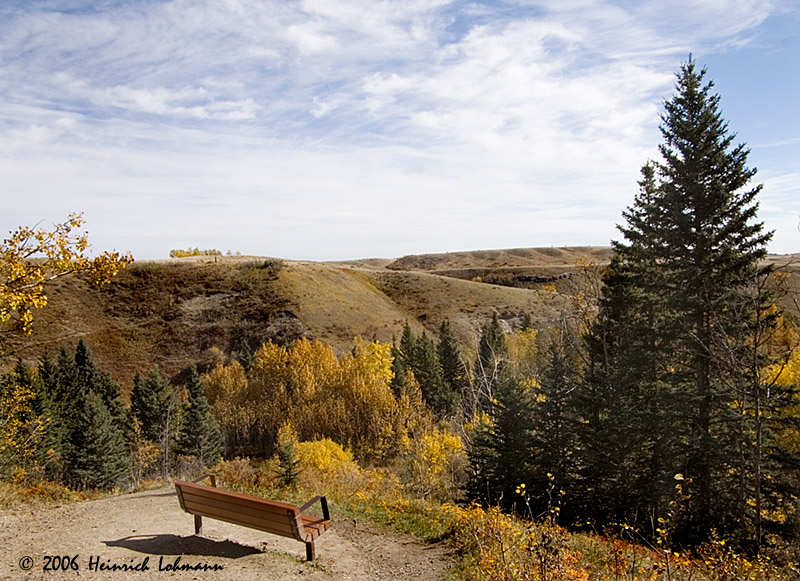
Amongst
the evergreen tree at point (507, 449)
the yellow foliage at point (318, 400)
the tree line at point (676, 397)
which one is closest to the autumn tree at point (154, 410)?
the yellow foliage at point (318, 400)

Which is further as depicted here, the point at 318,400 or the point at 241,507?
the point at 318,400

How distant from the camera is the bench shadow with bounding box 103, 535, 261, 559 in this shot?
735 centimetres

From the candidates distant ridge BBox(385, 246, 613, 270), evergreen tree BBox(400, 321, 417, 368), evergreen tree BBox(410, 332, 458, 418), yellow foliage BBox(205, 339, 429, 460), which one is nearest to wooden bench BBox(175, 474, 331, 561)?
yellow foliage BBox(205, 339, 429, 460)

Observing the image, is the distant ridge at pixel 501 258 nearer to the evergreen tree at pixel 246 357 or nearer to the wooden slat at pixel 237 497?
the evergreen tree at pixel 246 357

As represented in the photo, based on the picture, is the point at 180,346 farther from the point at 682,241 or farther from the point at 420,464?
the point at 682,241

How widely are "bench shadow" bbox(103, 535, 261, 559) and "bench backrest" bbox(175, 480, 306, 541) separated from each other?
1.54 feet

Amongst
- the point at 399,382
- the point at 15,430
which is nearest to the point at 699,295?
the point at 15,430

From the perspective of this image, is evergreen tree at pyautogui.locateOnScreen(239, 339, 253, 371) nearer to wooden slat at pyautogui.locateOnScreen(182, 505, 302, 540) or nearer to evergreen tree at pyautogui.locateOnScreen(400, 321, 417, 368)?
evergreen tree at pyautogui.locateOnScreen(400, 321, 417, 368)

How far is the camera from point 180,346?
229 feet

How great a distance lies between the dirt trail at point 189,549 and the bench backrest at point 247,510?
507mm

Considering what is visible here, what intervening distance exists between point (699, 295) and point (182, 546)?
1558cm

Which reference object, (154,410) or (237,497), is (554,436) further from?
(154,410)

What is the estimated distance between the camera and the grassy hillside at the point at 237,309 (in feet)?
223

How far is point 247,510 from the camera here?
7125mm
